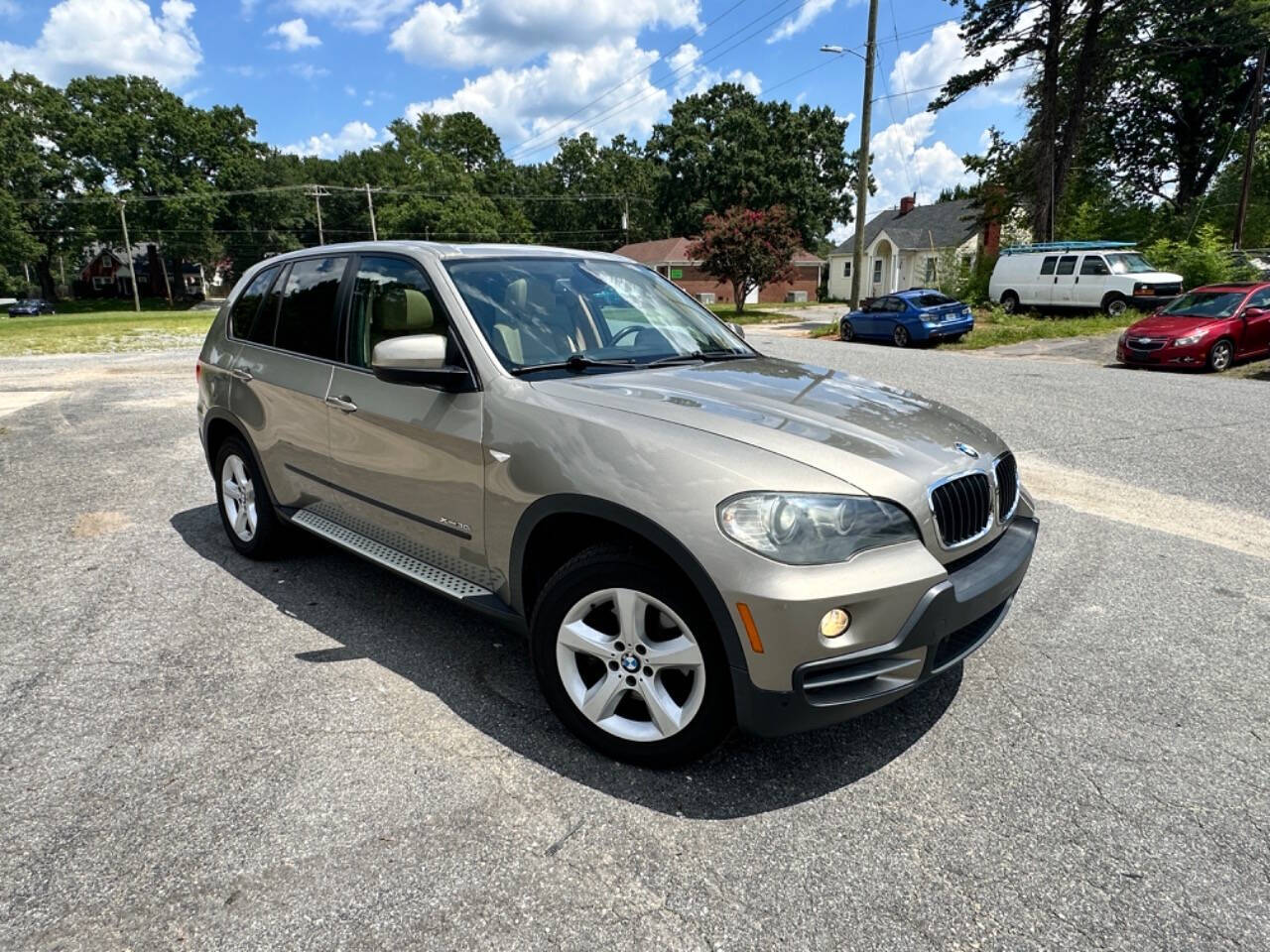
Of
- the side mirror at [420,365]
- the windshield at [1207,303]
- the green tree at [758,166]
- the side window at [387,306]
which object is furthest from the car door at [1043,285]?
the green tree at [758,166]

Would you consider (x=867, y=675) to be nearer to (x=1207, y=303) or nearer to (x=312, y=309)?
(x=312, y=309)

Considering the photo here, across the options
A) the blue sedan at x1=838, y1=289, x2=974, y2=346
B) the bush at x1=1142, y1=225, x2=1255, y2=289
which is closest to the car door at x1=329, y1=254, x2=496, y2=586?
the blue sedan at x1=838, y1=289, x2=974, y2=346

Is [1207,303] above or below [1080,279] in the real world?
below

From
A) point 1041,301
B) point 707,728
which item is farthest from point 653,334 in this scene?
point 1041,301

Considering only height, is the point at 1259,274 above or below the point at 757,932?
above

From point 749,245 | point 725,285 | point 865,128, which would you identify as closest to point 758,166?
point 725,285

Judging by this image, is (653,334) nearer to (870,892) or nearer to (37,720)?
(870,892)

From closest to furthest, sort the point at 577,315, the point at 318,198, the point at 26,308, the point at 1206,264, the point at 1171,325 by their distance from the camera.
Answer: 1. the point at 577,315
2. the point at 1171,325
3. the point at 1206,264
4. the point at 26,308
5. the point at 318,198

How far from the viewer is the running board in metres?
3.12

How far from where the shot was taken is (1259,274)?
22953mm

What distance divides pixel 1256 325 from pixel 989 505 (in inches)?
631

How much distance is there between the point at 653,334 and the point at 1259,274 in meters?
26.8

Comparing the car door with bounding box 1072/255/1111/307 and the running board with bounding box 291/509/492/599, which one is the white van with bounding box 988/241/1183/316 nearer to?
the car door with bounding box 1072/255/1111/307

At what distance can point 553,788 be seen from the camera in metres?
2.62
